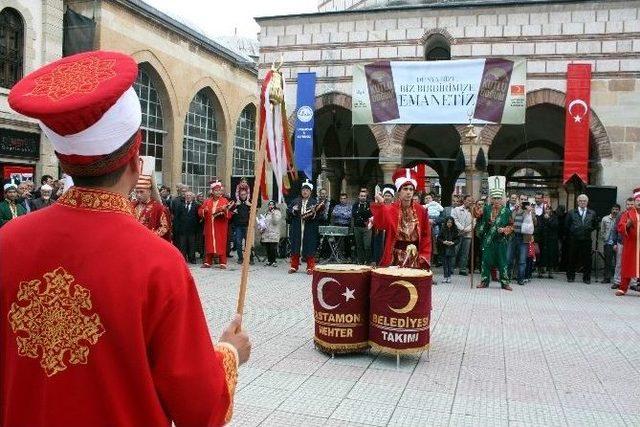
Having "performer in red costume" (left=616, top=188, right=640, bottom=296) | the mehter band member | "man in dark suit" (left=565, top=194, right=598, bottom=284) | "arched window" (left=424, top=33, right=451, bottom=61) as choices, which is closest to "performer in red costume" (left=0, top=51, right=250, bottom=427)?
the mehter band member

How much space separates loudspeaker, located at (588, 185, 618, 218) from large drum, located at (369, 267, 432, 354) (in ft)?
31.6

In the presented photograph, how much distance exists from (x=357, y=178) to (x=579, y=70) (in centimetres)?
1176

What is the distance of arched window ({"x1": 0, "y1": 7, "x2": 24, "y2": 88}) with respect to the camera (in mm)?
17016

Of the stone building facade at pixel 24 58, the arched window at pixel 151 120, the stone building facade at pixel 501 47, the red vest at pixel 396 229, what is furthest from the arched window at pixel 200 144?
the red vest at pixel 396 229

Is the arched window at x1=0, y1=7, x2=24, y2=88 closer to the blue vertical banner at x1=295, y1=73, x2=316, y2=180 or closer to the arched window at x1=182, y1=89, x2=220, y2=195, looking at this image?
the blue vertical banner at x1=295, y1=73, x2=316, y2=180

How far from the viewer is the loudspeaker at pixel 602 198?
1363 cm

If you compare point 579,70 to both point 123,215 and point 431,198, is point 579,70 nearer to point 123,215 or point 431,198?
point 431,198

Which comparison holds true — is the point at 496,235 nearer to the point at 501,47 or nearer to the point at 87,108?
the point at 501,47

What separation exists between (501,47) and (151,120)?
47.5 ft

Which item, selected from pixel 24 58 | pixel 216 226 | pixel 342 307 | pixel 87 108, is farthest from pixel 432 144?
pixel 87 108

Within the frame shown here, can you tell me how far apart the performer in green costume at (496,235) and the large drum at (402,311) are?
6101 mm

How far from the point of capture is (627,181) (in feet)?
47.2

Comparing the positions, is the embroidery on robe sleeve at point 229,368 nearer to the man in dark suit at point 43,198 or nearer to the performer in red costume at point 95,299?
the performer in red costume at point 95,299

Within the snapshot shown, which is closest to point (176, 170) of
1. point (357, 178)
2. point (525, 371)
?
point (357, 178)
